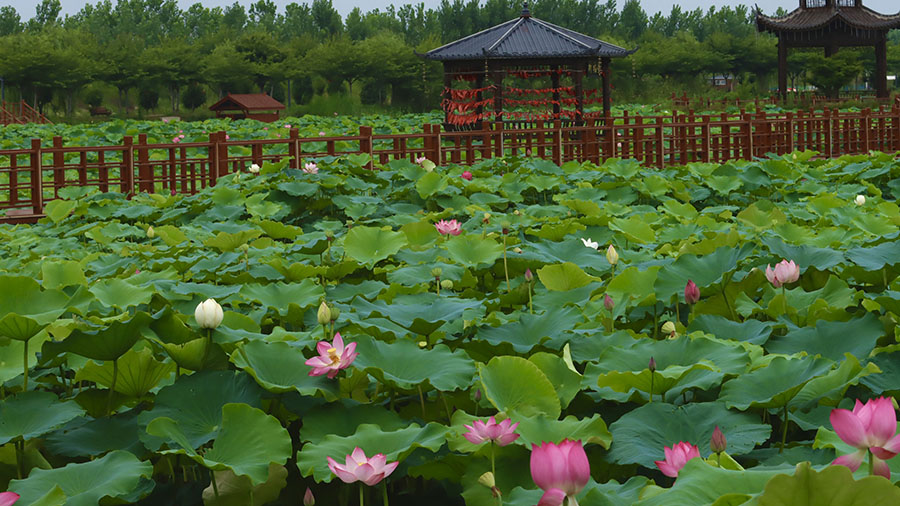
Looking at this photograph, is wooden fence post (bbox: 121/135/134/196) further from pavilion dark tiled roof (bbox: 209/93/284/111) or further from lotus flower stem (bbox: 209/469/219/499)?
pavilion dark tiled roof (bbox: 209/93/284/111)

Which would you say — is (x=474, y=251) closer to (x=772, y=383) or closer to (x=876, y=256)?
(x=876, y=256)

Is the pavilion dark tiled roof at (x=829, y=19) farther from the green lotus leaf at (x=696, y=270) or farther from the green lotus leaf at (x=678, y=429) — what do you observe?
the green lotus leaf at (x=678, y=429)

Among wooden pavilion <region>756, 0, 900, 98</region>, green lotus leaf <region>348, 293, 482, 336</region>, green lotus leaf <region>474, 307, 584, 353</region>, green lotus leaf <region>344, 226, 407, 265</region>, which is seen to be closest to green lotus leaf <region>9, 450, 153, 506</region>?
green lotus leaf <region>348, 293, 482, 336</region>

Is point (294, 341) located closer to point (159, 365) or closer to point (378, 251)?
point (159, 365)

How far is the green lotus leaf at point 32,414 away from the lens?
1.66 metres

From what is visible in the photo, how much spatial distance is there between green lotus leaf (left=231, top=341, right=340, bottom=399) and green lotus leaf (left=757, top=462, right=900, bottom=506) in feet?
2.93

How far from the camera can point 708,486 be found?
1193 millimetres

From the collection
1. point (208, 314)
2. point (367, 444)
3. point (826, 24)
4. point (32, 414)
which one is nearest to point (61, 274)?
point (32, 414)

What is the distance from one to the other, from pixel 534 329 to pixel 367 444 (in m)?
0.73

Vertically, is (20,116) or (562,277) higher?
(20,116)

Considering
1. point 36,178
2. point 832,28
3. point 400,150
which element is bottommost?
point 36,178

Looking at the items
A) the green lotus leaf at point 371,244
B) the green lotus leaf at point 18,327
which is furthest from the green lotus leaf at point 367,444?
the green lotus leaf at point 371,244

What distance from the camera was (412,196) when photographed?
7102mm

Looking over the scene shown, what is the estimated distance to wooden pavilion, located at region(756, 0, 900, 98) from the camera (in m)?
35.2
